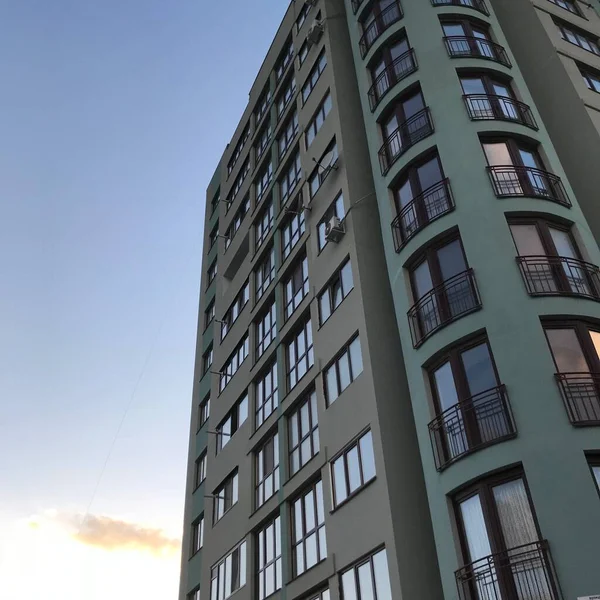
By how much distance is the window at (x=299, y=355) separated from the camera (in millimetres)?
25320

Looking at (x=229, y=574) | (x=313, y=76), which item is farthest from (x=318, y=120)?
(x=229, y=574)

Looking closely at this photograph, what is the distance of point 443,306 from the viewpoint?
1867cm

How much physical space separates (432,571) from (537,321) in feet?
21.7

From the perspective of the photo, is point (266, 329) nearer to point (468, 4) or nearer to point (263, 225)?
point (263, 225)

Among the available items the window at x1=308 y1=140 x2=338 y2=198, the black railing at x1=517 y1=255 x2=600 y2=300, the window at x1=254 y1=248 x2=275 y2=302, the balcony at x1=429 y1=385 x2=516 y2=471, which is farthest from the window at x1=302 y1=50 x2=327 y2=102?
the balcony at x1=429 y1=385 x2=516 y2=471

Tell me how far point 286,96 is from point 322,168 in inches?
424

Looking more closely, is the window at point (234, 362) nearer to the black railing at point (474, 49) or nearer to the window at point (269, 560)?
the window at point (269, 560)

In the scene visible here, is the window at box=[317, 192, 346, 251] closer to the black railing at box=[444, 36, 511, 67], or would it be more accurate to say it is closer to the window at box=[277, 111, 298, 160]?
the black railing at box=[444, 36, 511, 67]

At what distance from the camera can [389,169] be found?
23484 millimetres

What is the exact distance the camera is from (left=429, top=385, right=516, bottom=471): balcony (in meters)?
15.7

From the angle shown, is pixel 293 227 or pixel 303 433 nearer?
pixel 303 433

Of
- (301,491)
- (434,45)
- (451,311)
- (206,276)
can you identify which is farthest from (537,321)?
(206,276)

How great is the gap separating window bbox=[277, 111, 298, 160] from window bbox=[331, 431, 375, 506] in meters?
18.0

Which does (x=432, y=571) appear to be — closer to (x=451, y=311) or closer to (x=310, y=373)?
(x=451, y=311)
